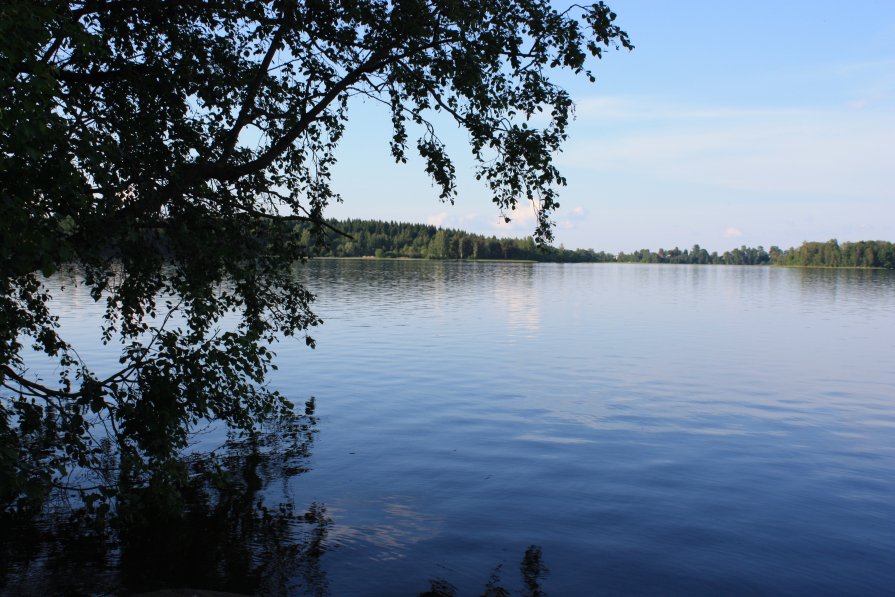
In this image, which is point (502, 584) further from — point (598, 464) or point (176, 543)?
point (598, 464)

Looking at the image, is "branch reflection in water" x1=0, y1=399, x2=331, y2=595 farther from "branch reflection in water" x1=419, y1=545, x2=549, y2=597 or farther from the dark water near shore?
"branch reflection in water" x1=419, y1=545, x2=549, y2=597

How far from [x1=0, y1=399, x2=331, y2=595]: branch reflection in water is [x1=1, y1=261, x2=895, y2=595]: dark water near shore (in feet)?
1.90

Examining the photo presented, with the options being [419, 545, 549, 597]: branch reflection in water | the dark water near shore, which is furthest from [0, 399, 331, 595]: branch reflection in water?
[419, 545, 549, 597]: branch reflection in water

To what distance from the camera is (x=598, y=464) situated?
49.4 ft

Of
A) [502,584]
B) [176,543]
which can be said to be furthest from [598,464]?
[176,543]

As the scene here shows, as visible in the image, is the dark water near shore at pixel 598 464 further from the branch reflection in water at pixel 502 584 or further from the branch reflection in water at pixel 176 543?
the branch reflection in water at pixel 176 543

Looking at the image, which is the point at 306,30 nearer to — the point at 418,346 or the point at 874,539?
the point at 874,539

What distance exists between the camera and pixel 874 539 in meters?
11.4

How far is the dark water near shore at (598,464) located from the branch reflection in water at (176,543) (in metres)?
0.58

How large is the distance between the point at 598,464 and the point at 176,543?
8.66 meters

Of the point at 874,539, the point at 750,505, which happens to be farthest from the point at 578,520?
the point at 874,539

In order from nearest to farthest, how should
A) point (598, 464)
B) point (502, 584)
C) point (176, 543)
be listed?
point (502, 584) < point (176, 543) < point (598, 464)

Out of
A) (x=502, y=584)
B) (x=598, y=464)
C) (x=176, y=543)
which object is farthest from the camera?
(x=598, y=464)

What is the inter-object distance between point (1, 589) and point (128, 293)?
438 centimetres
